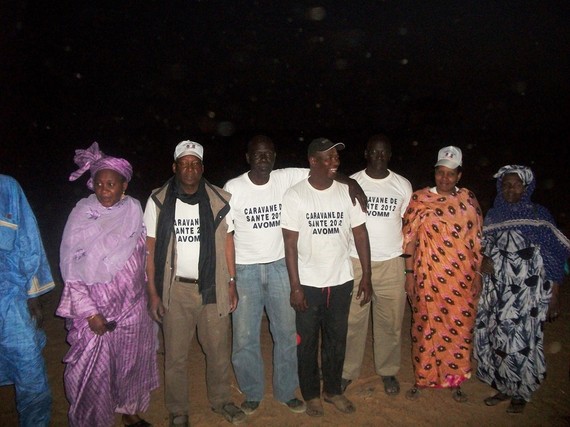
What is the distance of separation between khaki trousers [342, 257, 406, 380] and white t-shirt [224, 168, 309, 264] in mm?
842

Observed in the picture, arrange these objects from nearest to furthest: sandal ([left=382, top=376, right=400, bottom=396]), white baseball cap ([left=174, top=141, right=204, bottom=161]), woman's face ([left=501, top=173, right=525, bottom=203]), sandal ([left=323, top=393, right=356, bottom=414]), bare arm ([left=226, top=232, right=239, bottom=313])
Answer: white baseball cap ([left=174, top=141, right=204, bottom=161])
bare arm ([left=226, top=232, right=239, bottom=313])
woman's face ([left=501, top=173, right=525, bottom=203])
sandal ([left=323, top=393, right=356, bottom=414])
sandal ([left=382, top=376, right=400, bottom=396])

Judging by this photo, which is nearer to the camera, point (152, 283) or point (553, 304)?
point (152, 283)

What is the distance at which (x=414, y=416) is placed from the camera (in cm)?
376

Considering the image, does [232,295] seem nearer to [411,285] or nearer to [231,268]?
[231,268]

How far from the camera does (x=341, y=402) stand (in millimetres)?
3812

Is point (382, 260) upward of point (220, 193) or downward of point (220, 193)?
downward

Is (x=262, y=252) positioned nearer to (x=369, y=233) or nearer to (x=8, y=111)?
(x=369, y=233)

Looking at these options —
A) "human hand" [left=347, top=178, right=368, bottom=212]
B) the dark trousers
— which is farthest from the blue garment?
"human hand" [left=347, top=178, right=368, bottom=212]

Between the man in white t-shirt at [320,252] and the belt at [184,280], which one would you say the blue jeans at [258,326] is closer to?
the man in white t-shirt at [320,252]

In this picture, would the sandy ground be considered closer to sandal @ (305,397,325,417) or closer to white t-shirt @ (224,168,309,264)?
sandal @ (305,397,325,417)

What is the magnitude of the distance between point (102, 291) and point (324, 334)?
1.86 metres

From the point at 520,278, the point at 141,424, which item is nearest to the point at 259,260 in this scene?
the point at 141,424

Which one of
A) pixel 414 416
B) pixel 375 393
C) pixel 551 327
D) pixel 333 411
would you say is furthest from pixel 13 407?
pixel 551 327

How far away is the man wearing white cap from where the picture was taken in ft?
11.1
